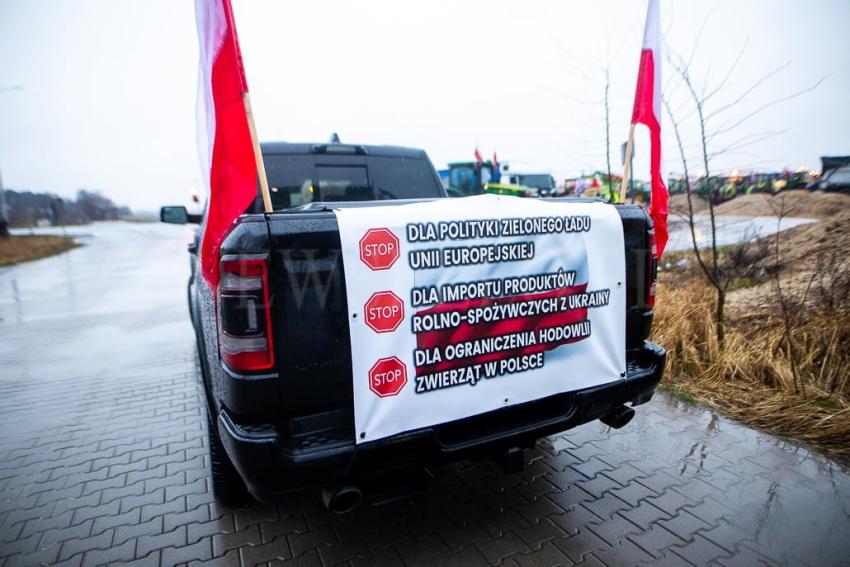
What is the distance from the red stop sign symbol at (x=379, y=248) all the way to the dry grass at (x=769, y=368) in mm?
3372

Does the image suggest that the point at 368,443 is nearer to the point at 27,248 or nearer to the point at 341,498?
the point at 341,498

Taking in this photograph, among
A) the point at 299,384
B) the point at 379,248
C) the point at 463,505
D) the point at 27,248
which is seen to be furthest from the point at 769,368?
the point at 27,248

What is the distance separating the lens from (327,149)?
394cm

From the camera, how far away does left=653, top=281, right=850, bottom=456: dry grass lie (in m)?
3.55

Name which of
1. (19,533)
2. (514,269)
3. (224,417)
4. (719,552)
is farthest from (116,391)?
(719,552)

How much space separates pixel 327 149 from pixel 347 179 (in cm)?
29

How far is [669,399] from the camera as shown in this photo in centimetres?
422

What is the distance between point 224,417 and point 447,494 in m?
1.56

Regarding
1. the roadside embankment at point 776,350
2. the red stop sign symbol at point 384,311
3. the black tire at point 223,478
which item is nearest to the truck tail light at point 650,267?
the red stop sign symbol at point 384,311

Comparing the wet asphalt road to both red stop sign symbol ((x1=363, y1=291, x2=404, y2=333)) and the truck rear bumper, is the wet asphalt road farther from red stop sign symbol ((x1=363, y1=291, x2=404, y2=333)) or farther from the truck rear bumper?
red stop sign symbol ((x1=363, y1=291, x2=404, y2=333))

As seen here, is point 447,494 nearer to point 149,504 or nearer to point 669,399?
point 149,504

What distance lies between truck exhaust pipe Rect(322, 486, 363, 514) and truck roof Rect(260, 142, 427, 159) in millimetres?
2720

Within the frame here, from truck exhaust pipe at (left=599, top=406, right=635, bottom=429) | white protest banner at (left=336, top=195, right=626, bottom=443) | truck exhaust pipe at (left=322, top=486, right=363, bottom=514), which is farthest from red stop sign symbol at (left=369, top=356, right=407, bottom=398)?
truck exhaust pipe at (left=599, top=406, right=635, bottom=429)

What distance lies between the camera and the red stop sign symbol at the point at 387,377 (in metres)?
2.05
